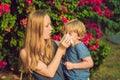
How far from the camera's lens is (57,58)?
14.6ft

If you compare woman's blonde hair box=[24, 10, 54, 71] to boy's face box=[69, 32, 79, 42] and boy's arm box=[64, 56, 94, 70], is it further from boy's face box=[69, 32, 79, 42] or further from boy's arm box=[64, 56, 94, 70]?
boy's face box=[69, 32, 79, 42]

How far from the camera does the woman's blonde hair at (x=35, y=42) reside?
4504 mm

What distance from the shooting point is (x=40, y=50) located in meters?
4.60

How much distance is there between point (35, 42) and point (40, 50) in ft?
0.39

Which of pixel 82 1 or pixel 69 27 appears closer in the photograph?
pixel 69 27

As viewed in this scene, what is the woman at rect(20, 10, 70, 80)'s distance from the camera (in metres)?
4.46

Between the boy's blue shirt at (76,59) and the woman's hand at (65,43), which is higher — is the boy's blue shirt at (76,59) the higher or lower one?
the lower one

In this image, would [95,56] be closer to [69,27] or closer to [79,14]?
[79,14]

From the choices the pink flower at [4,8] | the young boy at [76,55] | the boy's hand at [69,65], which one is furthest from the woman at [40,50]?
the pink flower at [4,8]

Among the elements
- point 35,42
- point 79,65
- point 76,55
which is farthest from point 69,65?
point 35,42

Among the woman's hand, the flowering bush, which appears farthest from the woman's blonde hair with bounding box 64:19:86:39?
the flowering bush

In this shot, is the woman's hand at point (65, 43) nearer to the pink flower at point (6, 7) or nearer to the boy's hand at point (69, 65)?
the boy's hand at point (69, 65)

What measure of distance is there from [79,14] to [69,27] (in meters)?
3.85

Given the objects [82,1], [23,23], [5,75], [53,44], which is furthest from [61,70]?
[5,75]
